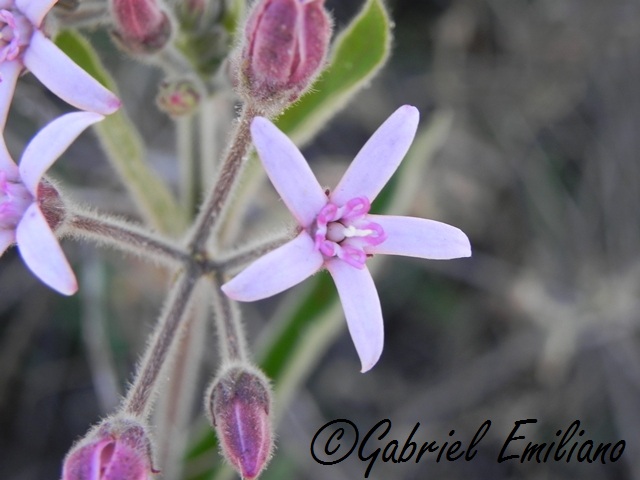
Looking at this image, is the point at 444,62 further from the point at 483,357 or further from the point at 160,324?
the point at 160,324

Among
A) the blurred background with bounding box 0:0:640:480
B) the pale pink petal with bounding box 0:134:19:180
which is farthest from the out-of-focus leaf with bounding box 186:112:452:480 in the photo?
the pale pink petal with bounding box 0:134:19:180

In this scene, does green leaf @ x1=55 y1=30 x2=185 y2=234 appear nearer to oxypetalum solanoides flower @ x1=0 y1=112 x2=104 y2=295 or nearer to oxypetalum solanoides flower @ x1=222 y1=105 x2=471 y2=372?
oxypetalum solanoides flower @ x1=0 y1=112 x2=104 y2=295

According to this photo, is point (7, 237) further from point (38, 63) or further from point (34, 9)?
point (34, 9)

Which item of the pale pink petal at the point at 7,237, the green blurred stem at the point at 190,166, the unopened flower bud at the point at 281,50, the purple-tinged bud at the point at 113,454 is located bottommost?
the purple-tinged bud at the point at 113,454

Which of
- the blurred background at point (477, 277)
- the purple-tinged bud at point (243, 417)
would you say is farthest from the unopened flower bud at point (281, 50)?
the blurred background at point (477, 277)

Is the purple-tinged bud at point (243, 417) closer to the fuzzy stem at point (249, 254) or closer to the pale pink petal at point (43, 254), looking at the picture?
the fuzzy stem at point (249, 254)

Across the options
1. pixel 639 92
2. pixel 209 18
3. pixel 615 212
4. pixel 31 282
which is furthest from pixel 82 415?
pixel 639 92

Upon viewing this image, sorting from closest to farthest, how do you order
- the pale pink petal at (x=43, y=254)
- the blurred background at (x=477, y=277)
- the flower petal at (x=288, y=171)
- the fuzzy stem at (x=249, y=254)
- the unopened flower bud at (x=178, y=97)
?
the pale pink petal at (x=43, y=254) < the flower petal at (x=288, y=171) < the fuzzy stem at (x=249, y=254) < the unopened flower bud at (x=178, y=97) < the blurred background at (x=477, y=277)
